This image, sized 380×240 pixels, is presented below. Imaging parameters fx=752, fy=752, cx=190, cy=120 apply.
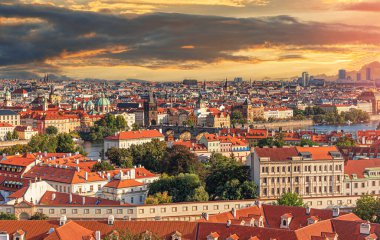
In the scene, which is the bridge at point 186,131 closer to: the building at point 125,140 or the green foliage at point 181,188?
the building at point 125,140

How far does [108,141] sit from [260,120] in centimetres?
5709

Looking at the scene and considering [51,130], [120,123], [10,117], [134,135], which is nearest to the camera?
[134,135]

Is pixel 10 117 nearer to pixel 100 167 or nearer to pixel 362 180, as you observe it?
pixel 100 167

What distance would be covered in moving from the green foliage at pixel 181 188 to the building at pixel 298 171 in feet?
12.9

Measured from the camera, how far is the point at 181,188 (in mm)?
30781

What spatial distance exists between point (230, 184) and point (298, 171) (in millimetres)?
4750

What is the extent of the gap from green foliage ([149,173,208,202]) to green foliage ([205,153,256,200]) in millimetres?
1001

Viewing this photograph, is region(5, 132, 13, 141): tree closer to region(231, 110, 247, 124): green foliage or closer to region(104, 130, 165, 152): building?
region(104, 130, 165, 152): building

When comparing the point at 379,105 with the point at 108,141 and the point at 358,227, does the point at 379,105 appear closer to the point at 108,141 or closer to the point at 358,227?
the point at 108,141

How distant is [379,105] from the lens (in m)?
163

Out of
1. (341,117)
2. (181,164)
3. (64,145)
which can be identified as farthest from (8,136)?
(341,117)

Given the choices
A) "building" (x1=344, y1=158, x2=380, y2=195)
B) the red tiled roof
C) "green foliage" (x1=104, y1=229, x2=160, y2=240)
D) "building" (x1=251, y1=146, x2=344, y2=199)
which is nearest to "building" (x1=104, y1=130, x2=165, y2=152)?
the red tiled roof

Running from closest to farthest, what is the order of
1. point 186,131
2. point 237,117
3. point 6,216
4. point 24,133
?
point 6,216, point 24,133, point 186,131, point 237,117

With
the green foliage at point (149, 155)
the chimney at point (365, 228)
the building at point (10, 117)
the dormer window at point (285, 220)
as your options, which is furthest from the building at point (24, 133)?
the chimney at point (365, 228)
